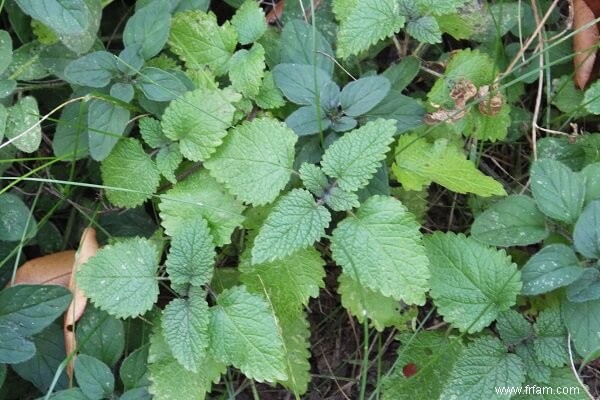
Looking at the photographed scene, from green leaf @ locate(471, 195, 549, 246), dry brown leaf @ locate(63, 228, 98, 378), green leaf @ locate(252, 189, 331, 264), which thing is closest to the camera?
green leaf @ locate(252, 189, 331, 264)

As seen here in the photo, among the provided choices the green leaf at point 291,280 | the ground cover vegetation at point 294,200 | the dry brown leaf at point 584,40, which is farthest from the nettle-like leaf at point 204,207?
the dry brown leaf at point 584,40

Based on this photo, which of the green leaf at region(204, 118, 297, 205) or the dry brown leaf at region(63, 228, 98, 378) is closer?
the green leaf at region(204, 118, 297, 205)

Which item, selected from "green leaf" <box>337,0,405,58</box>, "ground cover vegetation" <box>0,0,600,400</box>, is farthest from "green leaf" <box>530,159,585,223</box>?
"green leaf" <box>337,0,405,58</box>

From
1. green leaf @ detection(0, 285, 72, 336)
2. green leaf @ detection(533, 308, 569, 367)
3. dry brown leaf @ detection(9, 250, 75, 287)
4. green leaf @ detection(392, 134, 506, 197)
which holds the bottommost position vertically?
dry brown leaf @ detection(9, 250, 75, 287)

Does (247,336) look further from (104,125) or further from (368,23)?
(368,23)

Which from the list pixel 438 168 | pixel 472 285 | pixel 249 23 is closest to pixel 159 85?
pixel 249 23

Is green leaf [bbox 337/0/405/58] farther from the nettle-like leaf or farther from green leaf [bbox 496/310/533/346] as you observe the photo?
green leaf [bbox 496/310/533/346]
